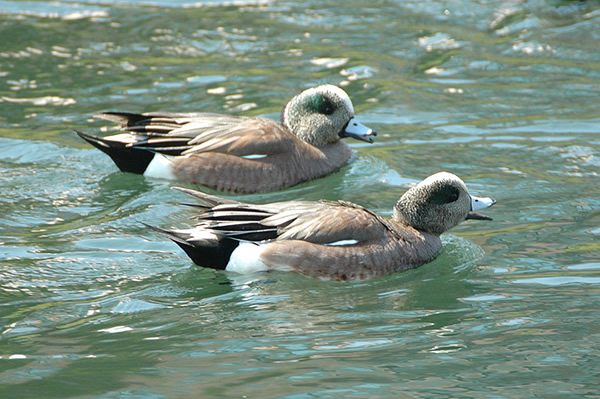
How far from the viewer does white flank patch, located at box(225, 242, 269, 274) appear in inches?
238

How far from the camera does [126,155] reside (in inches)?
318

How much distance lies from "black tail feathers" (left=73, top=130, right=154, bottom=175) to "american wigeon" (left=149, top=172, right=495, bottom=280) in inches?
73.3

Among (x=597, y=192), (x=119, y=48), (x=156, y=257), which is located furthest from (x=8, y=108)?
(x=597, y=192)

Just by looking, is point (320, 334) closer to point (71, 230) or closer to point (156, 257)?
point (156, 257)

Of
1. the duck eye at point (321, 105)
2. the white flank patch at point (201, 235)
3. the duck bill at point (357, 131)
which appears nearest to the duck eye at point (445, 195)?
the white flank patch at point (201, 235)

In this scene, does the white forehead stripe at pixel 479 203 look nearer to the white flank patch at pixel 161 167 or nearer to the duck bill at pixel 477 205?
the duck bill at pixel 477 205

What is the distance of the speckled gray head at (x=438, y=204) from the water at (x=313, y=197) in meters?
0.26

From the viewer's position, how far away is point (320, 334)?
16.7 feet

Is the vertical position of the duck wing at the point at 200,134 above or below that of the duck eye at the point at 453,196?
above

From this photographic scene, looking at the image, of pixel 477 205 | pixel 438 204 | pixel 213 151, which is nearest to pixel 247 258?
pixel 438 204

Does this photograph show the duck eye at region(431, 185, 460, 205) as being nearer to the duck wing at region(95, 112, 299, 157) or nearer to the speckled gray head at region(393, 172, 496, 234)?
the speckled gray head at region(393, 172, 496, 234)

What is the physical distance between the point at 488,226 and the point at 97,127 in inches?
157

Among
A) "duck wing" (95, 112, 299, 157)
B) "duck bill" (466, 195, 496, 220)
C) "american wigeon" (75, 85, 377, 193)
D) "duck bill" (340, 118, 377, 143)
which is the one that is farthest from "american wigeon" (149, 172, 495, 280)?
"duck bill" (340, 118, 377, 143)

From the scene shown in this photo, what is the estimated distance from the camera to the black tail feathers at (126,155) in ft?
26.3
